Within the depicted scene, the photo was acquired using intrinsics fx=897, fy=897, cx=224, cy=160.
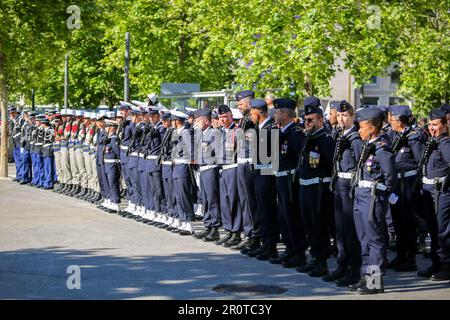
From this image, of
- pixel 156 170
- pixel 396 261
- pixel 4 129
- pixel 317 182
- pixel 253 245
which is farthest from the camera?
pixel 4 129

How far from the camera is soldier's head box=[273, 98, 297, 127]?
492 inches

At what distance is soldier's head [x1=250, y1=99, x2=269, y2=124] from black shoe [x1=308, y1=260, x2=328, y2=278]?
102 inches

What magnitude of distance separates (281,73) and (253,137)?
10.0m

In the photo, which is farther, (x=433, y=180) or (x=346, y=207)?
(x=433, y=180)

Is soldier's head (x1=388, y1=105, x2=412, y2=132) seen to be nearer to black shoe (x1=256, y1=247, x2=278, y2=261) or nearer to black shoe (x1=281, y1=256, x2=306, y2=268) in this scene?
black shoe (x1=281, y1=256, x2=306, y2=268)

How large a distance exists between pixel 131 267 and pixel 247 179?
271 cm

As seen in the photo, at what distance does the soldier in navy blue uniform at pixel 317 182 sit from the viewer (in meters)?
11.6

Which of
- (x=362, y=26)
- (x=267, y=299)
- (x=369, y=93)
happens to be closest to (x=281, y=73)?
(x=362, y=26)

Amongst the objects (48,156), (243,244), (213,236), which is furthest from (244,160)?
(48,156)

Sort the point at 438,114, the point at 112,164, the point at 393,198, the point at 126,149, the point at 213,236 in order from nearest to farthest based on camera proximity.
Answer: the point at 393,198
the point at 438,114
the point at 213,236
the point at 126,149
the point at 112,164

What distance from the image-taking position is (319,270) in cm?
1155

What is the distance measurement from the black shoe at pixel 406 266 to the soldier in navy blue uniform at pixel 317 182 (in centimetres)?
118

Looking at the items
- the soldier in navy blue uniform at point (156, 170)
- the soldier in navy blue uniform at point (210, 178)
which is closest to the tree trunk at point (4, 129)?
the soldier in navy blue uniform at point (156, 170)

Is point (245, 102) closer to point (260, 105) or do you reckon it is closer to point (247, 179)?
point (260, 105)
